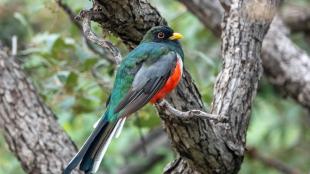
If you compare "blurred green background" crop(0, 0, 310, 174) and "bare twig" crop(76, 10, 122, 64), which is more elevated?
"bare twig" crop(76, 10, 122, 64)

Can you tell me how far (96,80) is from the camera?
21.0ft

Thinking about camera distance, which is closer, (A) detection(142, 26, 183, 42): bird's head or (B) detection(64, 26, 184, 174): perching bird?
(B) detection(64, 26, 184, 174): perching bird

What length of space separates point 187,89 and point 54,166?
1245 millimetres

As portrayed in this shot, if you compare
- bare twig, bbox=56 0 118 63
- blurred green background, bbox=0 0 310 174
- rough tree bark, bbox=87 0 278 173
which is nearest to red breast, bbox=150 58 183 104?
rough tree bark, bbox=87 0 278 173

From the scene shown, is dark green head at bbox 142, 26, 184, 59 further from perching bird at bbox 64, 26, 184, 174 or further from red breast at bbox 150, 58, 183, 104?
red breast at bbox 150, 58, 183, 104

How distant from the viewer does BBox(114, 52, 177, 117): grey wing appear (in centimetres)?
459

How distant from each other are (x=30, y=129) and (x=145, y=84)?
1268 millimetres

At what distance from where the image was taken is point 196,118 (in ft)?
14.7

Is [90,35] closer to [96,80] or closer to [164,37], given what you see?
[164,37]

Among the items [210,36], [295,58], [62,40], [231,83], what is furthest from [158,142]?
[231,83]

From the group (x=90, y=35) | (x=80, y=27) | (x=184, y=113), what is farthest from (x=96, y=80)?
(x=184, y=113)

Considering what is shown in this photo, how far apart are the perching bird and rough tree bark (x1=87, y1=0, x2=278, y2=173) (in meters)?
0.10

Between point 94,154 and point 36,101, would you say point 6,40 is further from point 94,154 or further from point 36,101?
point 94,154

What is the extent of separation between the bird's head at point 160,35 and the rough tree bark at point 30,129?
105 cm
